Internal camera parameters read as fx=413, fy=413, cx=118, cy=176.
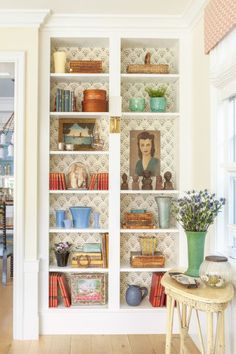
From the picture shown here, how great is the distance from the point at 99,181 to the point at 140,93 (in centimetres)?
96

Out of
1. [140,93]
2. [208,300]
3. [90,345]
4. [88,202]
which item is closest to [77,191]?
[88,202]

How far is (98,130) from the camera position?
394 cm

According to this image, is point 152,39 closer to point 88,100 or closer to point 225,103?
point 88,100

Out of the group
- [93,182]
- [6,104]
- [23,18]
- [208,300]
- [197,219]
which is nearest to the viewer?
[208,300]

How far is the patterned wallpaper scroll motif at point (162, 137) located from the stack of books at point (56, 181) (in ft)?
1.93

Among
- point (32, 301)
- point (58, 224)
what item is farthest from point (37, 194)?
point (32, 301)

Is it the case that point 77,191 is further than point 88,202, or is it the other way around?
point 88,202

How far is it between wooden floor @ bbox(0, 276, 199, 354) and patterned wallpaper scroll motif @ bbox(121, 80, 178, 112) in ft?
6.84

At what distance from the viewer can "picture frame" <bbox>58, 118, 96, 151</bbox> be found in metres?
3.88

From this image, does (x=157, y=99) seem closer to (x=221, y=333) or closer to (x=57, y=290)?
(x=57, y=290)

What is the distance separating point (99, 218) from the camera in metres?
3.91

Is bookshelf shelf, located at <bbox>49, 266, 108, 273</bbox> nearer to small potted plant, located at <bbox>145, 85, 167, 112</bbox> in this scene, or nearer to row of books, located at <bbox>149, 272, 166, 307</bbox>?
row of books, located at <bbox>149, 272, 166, 307</bbox>

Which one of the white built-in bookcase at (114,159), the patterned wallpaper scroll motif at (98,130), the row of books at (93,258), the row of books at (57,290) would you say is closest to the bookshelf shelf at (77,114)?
the white built-in bookcase at (114,159)

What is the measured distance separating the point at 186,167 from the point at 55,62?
1532 mm
